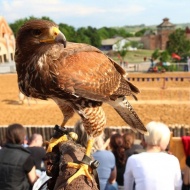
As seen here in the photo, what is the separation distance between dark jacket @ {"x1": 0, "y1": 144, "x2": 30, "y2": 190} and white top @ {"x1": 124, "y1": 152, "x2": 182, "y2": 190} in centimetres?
99

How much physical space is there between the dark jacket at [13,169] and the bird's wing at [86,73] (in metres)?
1.08

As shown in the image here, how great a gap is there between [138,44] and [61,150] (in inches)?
3250

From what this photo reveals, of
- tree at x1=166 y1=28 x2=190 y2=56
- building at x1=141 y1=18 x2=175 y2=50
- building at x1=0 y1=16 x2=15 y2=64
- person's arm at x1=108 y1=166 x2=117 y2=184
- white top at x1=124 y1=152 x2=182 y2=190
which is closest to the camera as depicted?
white top at x1=124 y1=152 x2=182 y2=190

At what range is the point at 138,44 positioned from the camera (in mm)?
82438

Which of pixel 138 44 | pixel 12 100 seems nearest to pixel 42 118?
pixel 12 100

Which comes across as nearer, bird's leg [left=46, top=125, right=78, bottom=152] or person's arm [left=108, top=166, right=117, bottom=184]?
bird's leg [left=46, top=125, right=78, bottom=152]

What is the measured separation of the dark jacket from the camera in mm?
2783

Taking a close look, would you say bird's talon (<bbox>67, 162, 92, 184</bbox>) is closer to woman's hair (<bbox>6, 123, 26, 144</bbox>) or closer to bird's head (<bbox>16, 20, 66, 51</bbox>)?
bird's head (<bbox>16, 20, 66, 51</bbox>)

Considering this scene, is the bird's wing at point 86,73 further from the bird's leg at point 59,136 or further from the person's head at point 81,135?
the person's head at point 81,135

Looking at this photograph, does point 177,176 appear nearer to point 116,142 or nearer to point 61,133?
point 61,133

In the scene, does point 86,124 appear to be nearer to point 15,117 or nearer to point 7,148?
point 7,148

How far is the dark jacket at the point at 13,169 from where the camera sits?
2.78 meters

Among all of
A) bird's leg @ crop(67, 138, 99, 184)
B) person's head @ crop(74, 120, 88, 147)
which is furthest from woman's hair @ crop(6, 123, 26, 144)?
bird's leg @ crop(67, 138, 99, 184)

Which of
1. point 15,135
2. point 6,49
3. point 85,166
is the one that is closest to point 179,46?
point 6,49
